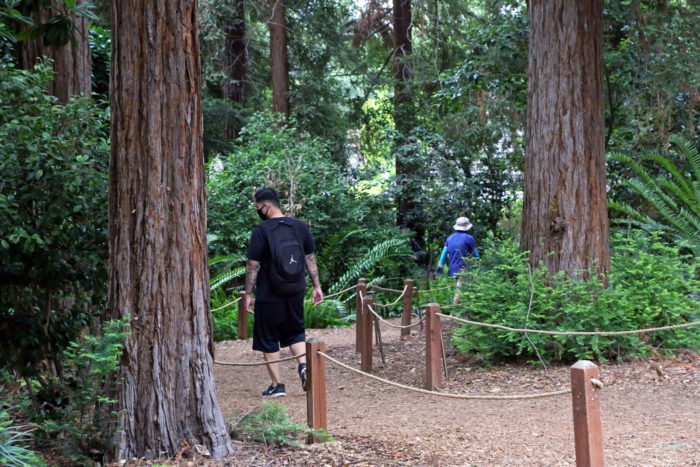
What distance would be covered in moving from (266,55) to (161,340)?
852 inches

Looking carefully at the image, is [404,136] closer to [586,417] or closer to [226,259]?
[226,259]

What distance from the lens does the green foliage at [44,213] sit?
5273 millimetres

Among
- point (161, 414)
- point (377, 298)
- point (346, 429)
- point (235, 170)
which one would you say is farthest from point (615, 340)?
point (235, 170)

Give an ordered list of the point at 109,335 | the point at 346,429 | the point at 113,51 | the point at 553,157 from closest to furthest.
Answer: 1. the point at 109,335
2. the point at 113,51
3. the point at 346,429
4. the point at 553,157

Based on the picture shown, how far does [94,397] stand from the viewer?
4566 mm

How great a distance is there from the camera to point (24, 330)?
5.43 metres

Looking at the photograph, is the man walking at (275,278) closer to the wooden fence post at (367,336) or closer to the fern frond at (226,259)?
the wooden fence post at (367,336)

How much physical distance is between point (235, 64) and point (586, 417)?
1947cm

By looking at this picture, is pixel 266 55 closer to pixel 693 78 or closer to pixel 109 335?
pixel 693 78

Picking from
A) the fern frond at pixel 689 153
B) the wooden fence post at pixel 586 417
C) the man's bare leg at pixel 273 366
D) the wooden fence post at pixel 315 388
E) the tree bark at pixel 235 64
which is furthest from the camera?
the tree bark at pixel 235 64

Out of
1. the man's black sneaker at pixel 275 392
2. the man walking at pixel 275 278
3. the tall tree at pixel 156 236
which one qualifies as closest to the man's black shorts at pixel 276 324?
the man walking at pixel 275 278

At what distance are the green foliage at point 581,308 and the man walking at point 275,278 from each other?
2309 mm

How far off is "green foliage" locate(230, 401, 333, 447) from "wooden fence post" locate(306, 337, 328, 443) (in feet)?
0.25

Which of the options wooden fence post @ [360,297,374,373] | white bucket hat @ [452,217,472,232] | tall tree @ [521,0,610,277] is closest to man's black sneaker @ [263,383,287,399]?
wooden fence post @ [360,297,374,373]
